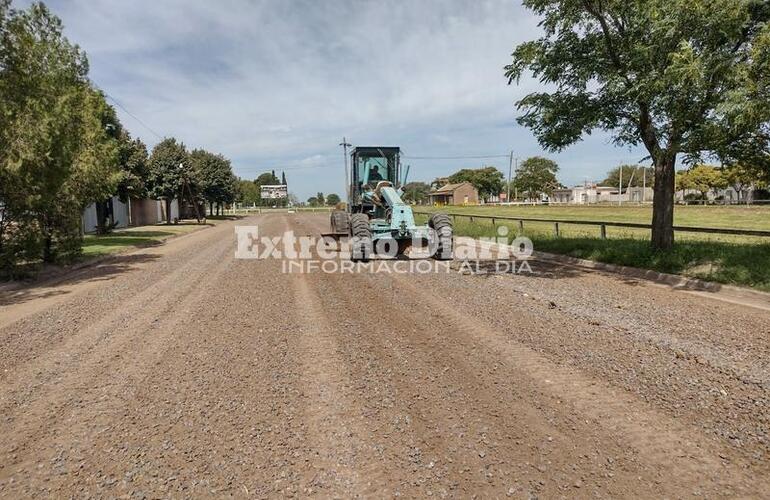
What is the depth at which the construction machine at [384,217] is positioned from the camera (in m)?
13.3

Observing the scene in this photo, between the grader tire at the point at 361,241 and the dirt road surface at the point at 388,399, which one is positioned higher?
the grader tire at the point at 361,241

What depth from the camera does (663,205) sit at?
1155 cm

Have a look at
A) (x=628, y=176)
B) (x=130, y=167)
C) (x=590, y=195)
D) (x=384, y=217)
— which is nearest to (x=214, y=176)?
(x=130, y=167)

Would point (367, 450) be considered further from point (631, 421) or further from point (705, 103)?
point (705, 103)

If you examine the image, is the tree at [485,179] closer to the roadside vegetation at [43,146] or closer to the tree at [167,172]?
the tree at [167,172]

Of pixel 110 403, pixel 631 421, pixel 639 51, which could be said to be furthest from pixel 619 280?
pixel 110 403

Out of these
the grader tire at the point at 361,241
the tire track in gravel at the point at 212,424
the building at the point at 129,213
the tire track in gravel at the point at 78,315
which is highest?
the building at the point at 129,213

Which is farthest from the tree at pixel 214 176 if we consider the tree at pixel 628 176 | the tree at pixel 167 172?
the tree at pixel 628 176

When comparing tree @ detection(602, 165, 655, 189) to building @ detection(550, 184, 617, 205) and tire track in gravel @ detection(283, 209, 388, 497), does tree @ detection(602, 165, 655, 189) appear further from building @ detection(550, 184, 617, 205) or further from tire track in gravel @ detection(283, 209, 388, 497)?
tire track in gravel @ detection(283, 209, 388, 497)

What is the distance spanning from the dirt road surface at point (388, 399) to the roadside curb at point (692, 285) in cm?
80

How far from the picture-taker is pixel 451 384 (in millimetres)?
4566

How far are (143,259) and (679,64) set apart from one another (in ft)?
50.7

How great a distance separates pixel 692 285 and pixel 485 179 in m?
114

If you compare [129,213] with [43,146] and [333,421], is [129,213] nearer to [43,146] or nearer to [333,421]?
[43,146]
